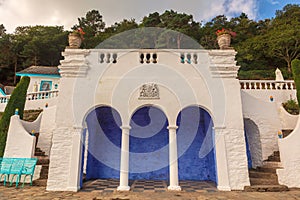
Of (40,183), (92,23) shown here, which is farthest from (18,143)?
(92,23)

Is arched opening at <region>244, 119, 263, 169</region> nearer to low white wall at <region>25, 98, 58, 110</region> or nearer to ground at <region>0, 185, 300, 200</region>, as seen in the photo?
ground at <region>0, 185, 300, 200</region>

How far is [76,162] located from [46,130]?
10.9 feet

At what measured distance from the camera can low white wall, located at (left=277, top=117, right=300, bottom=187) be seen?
20.6ft

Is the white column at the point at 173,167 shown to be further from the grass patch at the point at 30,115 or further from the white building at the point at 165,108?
the grass patch at the point at 30,115

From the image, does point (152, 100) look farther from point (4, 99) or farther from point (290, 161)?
point (4, 99)

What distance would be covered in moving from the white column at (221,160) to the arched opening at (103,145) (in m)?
4.36

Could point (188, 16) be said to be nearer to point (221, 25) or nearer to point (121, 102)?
point (221, 25)

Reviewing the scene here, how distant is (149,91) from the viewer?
6730mm

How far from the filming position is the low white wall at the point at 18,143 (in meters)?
7.09

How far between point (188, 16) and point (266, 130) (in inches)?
792

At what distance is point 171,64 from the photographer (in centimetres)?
702

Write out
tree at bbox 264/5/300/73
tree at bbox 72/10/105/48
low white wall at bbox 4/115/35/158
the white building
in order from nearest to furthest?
the white building
low white wall at bbox 4/115/35/158
tree at bbox 264/5/300/73
tree at bbox 72/10/105/48

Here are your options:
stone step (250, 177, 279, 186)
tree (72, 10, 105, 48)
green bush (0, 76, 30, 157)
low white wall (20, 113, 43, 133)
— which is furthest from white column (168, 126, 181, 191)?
tree (72, 10, 105, 48)

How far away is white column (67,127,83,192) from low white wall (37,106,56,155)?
2.70m
